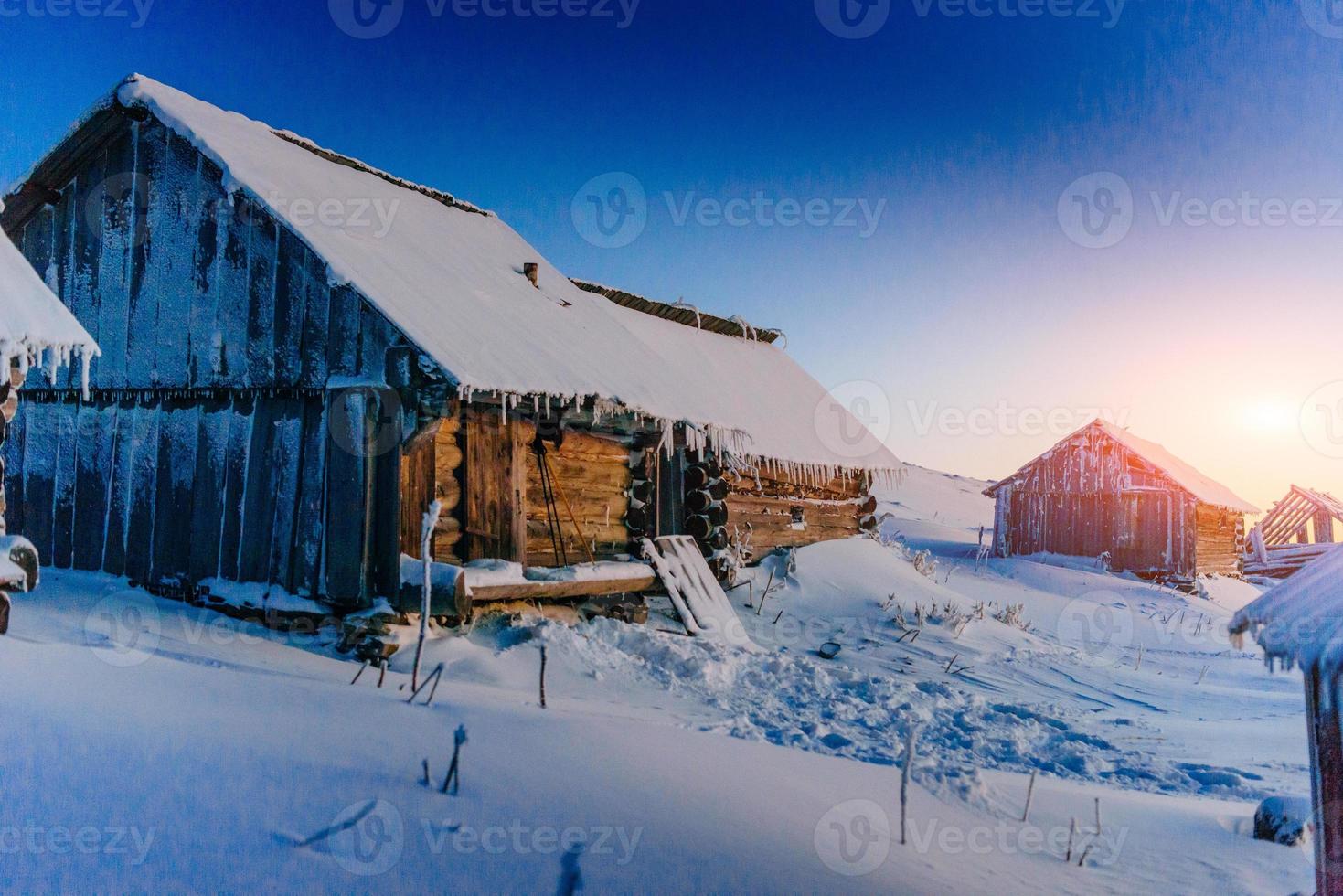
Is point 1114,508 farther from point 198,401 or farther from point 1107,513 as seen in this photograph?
point 198,401

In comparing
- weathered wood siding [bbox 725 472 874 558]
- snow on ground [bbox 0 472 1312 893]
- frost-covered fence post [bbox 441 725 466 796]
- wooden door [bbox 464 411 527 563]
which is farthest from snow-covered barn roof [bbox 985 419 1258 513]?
frost-covered fence post [bbox 441 725 466 796]

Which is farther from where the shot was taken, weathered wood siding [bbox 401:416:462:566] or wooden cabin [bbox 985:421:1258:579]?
wooden cabin [bbox 985:421:1258:579]

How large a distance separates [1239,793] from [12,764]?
8.24 meters

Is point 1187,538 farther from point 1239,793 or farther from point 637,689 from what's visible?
point 637,689

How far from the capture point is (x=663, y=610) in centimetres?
1177

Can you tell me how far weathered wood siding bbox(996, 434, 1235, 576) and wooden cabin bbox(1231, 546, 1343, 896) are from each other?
74.4ft

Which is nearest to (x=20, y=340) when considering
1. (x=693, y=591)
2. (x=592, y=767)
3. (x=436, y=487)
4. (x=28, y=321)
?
(x=28, y=321)

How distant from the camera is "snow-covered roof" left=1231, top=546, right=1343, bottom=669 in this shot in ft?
14.7

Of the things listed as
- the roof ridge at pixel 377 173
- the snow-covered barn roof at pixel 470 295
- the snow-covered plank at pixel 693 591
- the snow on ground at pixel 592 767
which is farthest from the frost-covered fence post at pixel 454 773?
the roof ridge at pixel 377 173

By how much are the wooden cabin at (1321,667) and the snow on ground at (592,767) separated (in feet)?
1.48

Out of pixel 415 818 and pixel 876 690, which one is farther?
pixel 876 690

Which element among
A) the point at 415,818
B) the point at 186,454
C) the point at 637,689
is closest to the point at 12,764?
the point at 415,818

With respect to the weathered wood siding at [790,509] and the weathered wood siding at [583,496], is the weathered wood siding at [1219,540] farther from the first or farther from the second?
the weathered wood siding at [583,496]

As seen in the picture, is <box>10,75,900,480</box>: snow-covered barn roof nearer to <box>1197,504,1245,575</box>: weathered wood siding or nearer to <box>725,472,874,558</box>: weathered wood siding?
<box>725,472,874,558</box>: weathered wood siding
